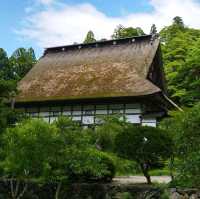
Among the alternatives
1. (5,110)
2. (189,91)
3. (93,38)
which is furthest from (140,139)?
(93,38)

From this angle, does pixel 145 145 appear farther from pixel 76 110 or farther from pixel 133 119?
pixel 76 110

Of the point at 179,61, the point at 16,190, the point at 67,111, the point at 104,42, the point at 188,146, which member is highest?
the point at 104,42

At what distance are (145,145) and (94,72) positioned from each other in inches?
661

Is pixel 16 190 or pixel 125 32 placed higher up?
pixel 125 32

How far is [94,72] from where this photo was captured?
29.2 m

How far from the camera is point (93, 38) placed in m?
50.7

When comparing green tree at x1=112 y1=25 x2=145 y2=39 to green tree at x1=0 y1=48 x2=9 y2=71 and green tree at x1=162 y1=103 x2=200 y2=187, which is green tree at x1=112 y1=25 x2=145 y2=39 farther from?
green tree at x1=162 y1=103 x2=200 y2=187

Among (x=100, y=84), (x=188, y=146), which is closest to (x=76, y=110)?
(x=100, y=84)

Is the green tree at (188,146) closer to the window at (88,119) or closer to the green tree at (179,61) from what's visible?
the window at (88,119)

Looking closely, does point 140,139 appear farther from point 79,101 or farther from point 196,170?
point 79,101

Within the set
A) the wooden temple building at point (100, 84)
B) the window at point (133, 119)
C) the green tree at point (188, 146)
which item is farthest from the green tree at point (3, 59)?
the green tree at point (188, 146)

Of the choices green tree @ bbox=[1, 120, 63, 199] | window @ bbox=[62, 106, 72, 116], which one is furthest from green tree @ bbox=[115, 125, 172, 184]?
window @ bbox=[62, 106, 72, 116]

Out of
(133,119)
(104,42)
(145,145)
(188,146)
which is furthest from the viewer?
(104,42)

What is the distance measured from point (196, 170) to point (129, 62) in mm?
18637
